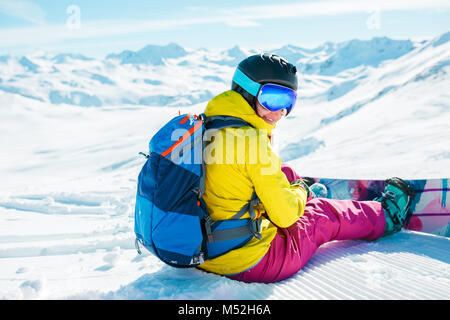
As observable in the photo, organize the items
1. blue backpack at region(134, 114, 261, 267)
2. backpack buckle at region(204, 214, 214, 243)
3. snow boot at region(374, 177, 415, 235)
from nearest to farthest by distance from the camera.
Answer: blue backpack at region(134, 114, 261, 267) < backpack buckle at region(204, 214, 214, 243) < snow boot at region(374, 177, 415, 235)

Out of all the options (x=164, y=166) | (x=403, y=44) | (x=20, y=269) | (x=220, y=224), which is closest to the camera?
(x=164, y=166)

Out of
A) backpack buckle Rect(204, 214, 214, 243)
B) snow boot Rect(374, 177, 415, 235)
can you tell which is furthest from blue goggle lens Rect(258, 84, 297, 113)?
snow boot Rect(374, 177, 415, 235)

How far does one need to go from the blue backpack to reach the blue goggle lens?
0.20 m

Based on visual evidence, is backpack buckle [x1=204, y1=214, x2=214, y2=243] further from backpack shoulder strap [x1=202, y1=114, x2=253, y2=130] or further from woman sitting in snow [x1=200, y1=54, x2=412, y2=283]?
backpack shoulder strap [x1=202, y1=114, x2=253, y2=130]

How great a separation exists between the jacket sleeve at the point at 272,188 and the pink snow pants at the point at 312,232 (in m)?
0.28

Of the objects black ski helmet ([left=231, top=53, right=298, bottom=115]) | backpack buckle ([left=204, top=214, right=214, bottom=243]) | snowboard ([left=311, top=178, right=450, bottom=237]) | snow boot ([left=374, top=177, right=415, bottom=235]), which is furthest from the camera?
snowboard ([left=311, top=178, right=450, bottom=237])

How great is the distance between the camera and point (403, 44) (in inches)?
5413

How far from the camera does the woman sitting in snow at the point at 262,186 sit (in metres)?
1.74

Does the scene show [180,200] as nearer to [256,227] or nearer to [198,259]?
[198,259]

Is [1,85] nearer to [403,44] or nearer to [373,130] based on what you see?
[373,130]

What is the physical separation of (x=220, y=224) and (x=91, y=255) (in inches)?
60.7

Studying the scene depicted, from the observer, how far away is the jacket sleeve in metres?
1.71

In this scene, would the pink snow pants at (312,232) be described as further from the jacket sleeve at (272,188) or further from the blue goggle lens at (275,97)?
the blue goggle lens at (275,97)
